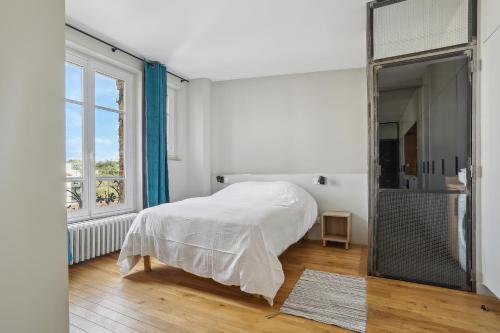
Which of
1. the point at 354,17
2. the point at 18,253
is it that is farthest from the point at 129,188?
the point at 354,17

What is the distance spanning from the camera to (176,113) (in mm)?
4461

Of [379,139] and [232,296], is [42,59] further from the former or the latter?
[379,139]

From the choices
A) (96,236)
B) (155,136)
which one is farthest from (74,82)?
(96,236)

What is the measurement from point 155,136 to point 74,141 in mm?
974

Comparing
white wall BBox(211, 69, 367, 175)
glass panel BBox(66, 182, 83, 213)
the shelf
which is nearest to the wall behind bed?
white wall BBox(211, 69, 367, 175)

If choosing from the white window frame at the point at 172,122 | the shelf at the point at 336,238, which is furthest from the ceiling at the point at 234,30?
the shelf at the point at 336,238

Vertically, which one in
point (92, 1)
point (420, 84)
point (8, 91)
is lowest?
point (8, 91)

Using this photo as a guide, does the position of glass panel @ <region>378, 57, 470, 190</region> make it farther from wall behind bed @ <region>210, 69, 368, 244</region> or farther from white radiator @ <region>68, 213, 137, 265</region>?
white radiator @ <region>68, 213, 137, 265</region>

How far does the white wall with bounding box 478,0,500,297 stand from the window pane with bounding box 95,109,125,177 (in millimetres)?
3813

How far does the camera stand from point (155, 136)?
366cm

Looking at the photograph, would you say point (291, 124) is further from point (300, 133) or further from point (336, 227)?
point (336, 227)

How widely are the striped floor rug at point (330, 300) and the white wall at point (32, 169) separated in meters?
1.60

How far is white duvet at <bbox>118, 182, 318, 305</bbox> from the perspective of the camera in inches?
78.4

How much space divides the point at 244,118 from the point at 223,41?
1.47 m
